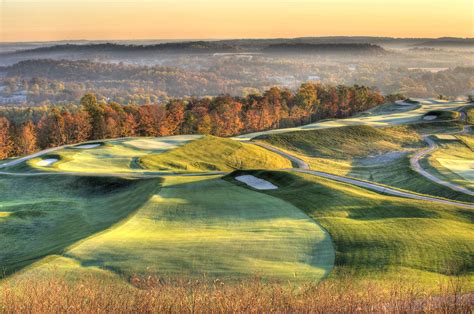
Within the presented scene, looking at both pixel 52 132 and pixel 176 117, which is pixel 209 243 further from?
pixel 176 117

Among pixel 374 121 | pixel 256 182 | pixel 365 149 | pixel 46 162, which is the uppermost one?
pixel 256 182

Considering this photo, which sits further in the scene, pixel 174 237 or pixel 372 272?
pixel 174 237


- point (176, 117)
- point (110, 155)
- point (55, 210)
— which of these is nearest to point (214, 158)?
point (110, 155)

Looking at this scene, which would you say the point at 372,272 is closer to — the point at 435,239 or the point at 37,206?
the point at 435,239

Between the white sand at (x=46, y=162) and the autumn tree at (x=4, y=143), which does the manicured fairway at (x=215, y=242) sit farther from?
the autumn tree at (x=4, y=143)

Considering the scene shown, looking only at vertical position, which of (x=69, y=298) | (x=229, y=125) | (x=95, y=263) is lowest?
(x=229, y=125)

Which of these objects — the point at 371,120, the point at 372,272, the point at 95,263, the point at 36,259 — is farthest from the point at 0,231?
the point at 371,120
